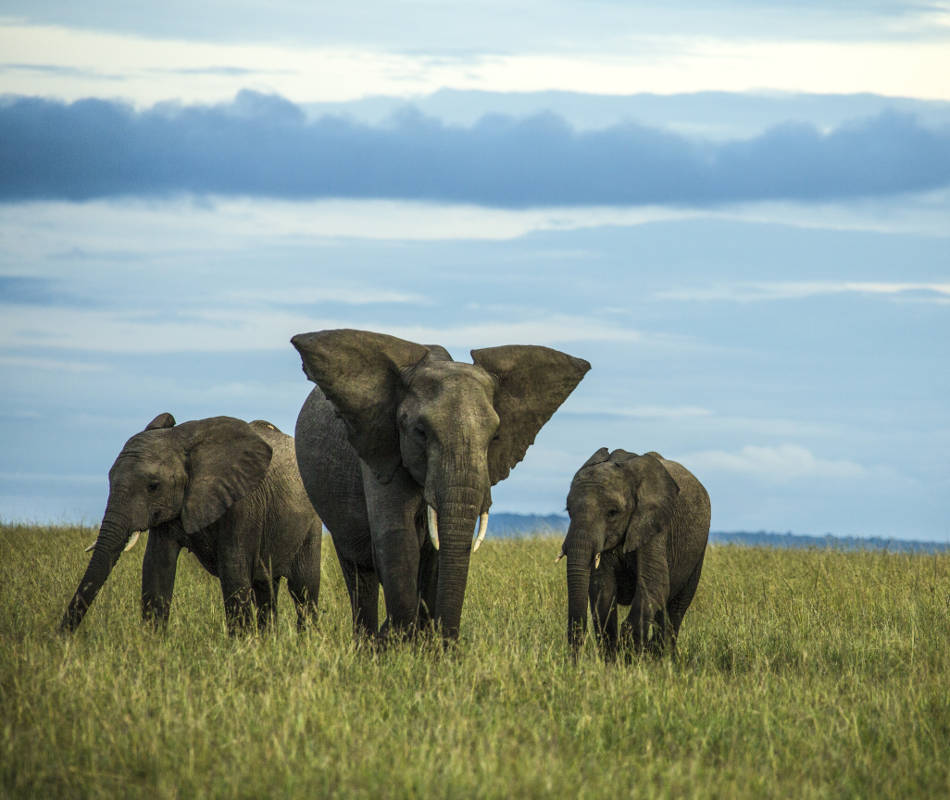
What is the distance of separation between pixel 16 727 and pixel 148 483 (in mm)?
3812

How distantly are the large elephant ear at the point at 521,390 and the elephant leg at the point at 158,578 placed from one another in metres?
3.38

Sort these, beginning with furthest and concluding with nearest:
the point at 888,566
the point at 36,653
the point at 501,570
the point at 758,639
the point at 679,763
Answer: the point at 888,566 → the point at 501,570 → the point at 758,639 → the point at 36,653 → the point at 679,763

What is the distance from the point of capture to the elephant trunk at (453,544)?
29.8 feet

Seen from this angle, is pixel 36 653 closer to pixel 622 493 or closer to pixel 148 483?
pixel 148 483

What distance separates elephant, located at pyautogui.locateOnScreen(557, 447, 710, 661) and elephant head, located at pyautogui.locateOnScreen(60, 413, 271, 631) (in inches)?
118

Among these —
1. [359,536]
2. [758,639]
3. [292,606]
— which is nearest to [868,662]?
[758,639]

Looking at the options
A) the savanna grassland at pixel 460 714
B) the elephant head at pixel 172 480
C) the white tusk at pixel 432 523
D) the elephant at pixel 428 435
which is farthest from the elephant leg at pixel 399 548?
the elephant head at pixel 172 480

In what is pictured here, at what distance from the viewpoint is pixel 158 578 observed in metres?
11.5

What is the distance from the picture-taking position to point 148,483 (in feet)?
37.1

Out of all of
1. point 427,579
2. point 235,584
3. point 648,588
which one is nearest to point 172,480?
point 235,584

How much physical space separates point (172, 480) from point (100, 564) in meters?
0.93

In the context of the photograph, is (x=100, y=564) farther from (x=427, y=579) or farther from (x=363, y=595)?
(x=427, y=579)

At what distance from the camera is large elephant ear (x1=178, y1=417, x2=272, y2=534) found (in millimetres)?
11555

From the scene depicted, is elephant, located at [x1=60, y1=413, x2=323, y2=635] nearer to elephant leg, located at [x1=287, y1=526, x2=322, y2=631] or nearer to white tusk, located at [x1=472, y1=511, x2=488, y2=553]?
elephant leg, located at [x1=287, y1=526, x2=322, y2=631]
